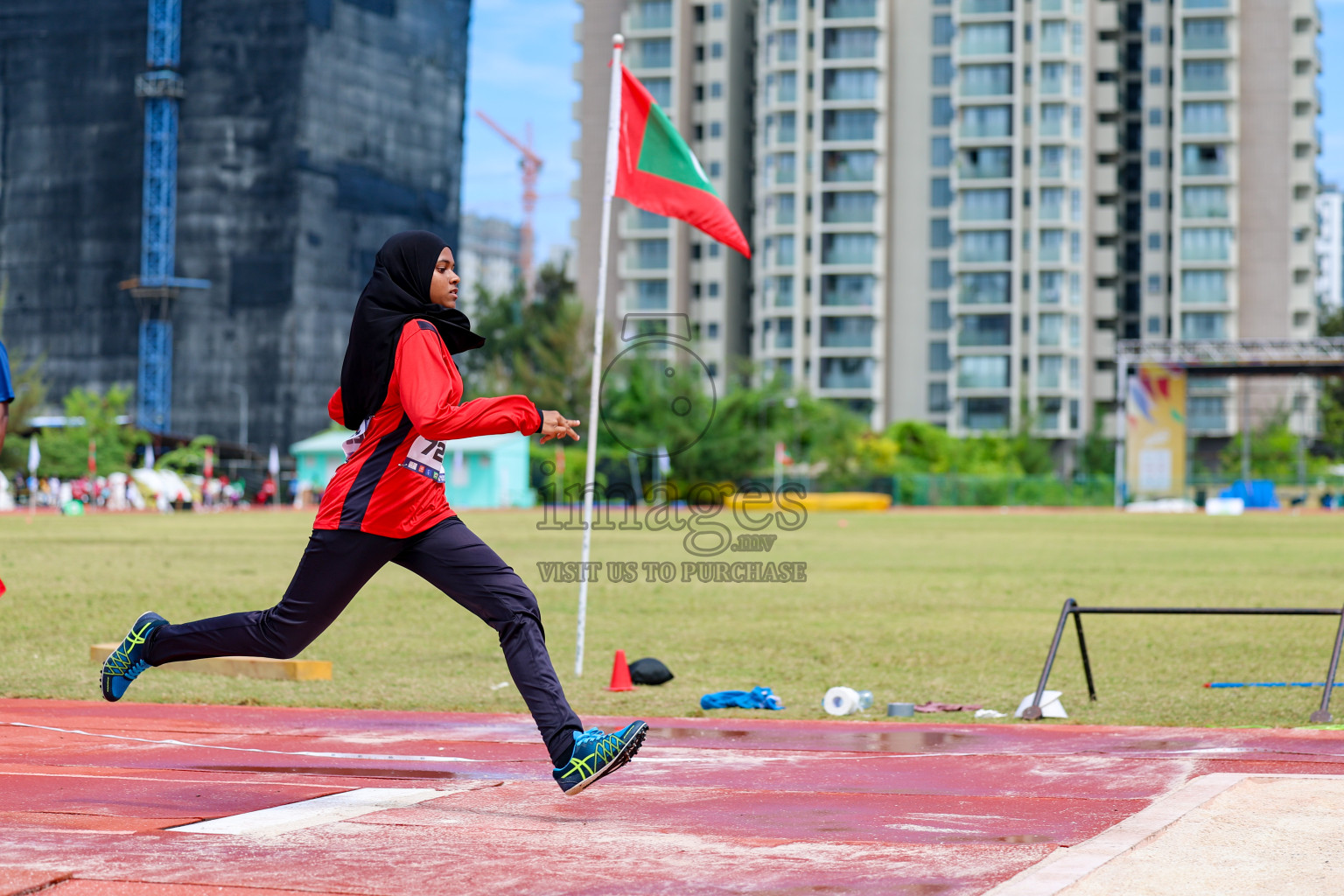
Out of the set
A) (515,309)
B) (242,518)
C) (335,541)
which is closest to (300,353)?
(515,309)

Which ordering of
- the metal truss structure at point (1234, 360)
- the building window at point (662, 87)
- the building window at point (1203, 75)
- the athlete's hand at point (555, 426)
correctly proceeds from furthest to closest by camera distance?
the building window at point (662, 87) < the building window at point (1203, 75) < the metal truss structure at point (1234, 360) < the athlete's hand at point (555, 426)

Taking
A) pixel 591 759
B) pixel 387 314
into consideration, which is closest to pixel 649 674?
pixel 591 759

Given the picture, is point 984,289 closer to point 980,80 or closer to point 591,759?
point 980,80

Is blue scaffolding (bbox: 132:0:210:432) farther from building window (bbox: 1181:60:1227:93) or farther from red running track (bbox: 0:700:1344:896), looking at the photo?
red running track (bbox: 0:700:1344:896)

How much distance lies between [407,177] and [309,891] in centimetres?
9662

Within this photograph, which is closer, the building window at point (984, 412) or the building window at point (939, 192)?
the building window at point (984, 412)

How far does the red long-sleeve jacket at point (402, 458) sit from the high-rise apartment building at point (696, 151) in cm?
9215

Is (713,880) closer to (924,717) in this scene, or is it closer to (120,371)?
(924,717)

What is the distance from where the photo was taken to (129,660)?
20.9ft

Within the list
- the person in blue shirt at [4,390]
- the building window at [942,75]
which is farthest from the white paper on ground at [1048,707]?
the building window at [942,75]

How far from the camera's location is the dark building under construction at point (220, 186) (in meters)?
91.6

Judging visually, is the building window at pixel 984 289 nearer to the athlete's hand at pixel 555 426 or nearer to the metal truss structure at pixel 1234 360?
the metal truss structure at pixel 1234 360

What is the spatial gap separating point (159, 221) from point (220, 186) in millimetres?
4273

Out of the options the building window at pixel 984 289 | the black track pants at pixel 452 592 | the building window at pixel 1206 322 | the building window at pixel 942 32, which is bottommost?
the black track pants at pixel 452 592
